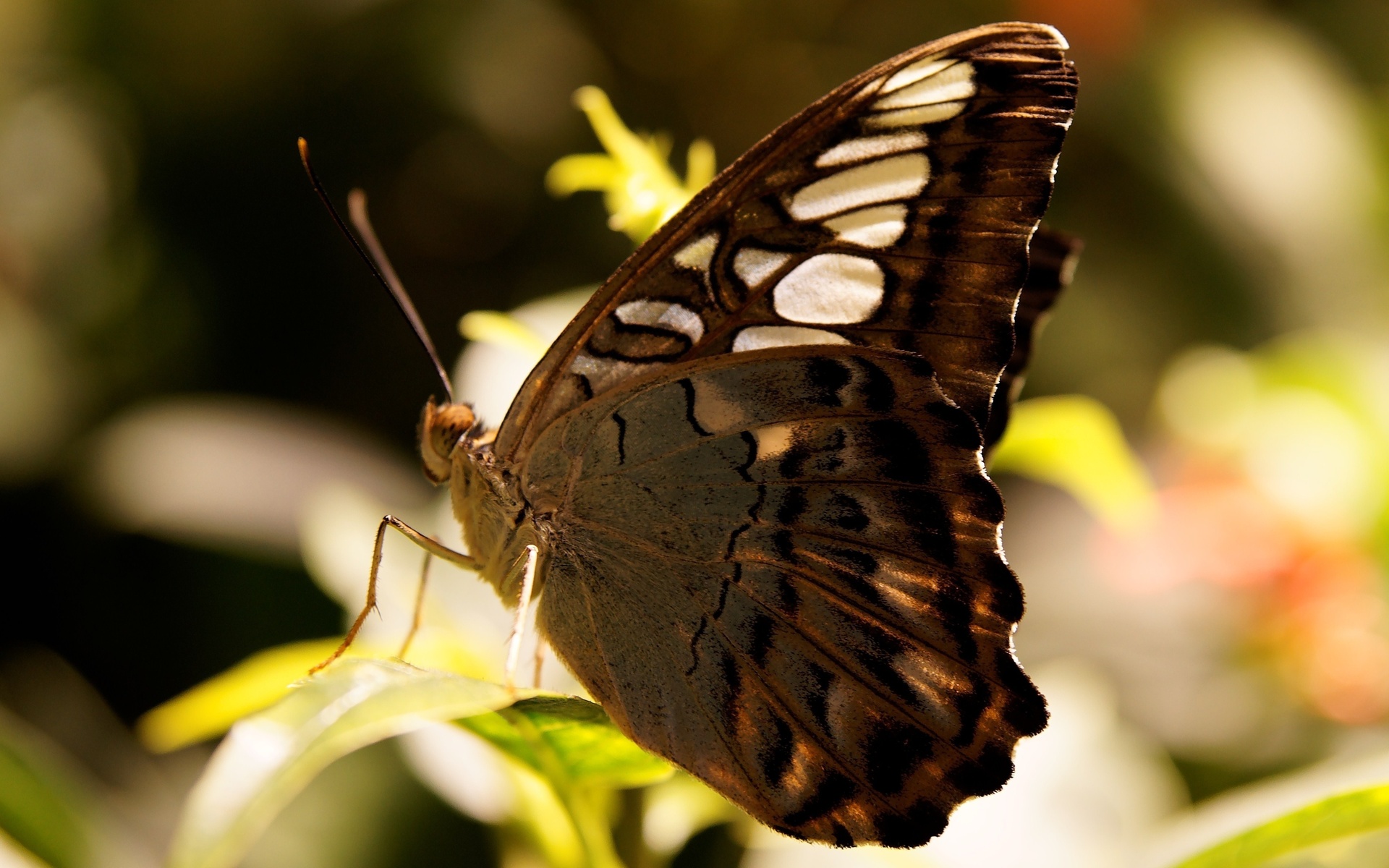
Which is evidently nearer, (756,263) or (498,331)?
(756,263)

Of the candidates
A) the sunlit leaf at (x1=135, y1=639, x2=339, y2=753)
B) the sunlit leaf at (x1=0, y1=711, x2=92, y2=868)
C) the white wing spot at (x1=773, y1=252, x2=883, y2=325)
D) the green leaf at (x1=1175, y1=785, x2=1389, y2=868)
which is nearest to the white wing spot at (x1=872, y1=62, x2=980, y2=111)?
the white wing spot at (x1=773, y1=252, x2=883, y2=325)

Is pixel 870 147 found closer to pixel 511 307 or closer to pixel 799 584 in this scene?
pixel 799 584

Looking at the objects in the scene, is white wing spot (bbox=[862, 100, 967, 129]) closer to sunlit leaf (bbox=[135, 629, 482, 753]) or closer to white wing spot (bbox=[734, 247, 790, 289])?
white wing spot (bbox=[734, 247, 790, 289])

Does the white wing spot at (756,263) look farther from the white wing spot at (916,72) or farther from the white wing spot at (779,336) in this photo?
the white wing spot at (916,72)

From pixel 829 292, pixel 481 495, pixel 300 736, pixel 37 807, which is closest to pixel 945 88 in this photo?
pixel 829 292

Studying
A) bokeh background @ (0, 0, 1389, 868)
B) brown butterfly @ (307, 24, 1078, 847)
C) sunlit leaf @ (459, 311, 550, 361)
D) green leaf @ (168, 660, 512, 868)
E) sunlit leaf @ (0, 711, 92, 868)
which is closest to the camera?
green leaf @ (168, 660, 512, 868)

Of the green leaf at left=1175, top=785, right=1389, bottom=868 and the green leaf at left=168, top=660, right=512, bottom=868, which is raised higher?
the green leaf at left=168, top=660, right=512, bottom=868

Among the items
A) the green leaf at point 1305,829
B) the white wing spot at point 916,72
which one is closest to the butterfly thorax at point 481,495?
the white wing spot at point 916,72
